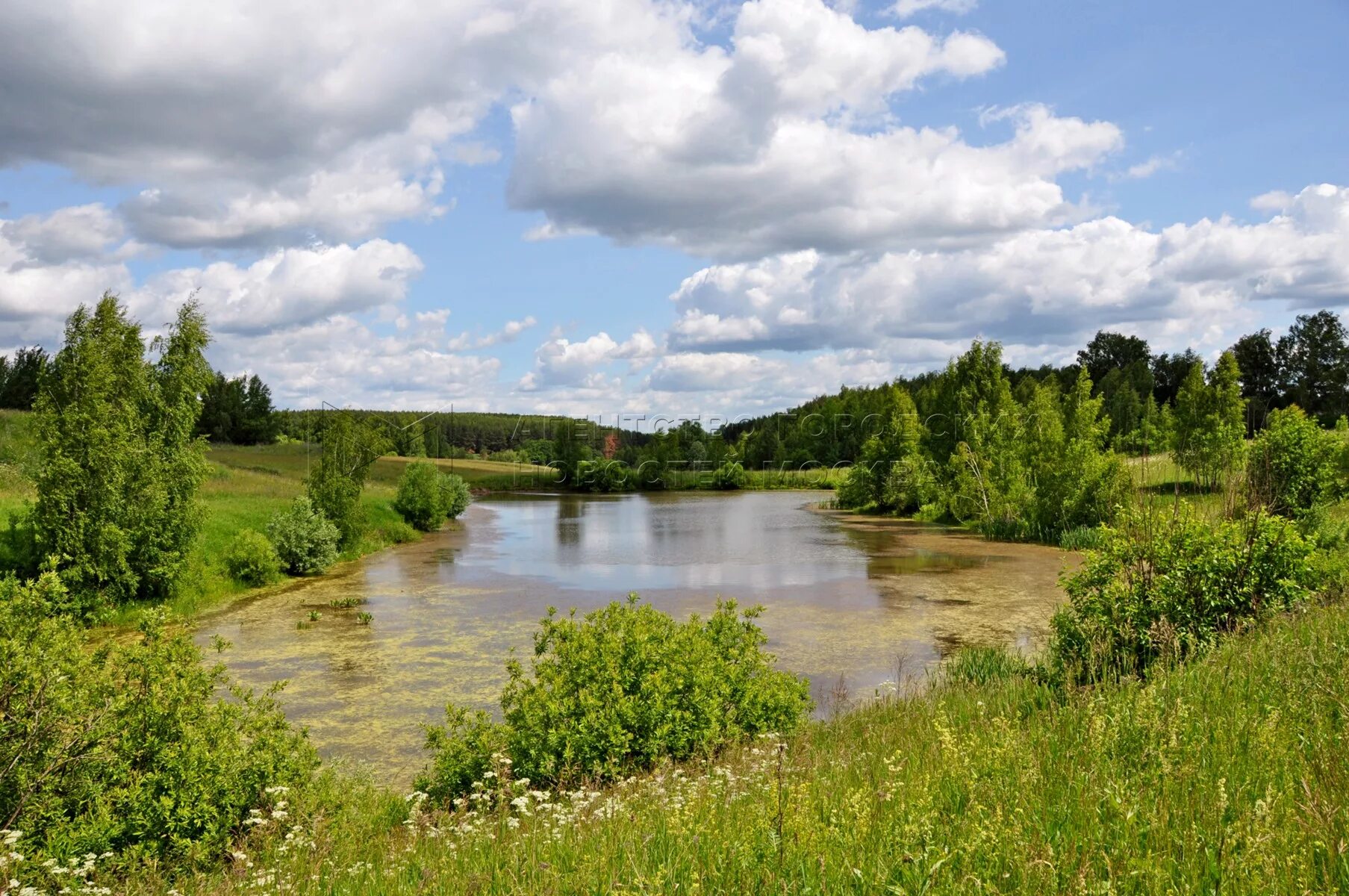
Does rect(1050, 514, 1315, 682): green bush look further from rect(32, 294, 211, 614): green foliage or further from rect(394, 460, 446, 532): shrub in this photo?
rect(394, 460, 446, 532): shrub

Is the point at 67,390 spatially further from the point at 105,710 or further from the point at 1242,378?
the point at 1242,378

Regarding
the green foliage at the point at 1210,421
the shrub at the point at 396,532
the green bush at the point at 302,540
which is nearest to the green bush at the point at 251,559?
the green bush at the point at 302,540

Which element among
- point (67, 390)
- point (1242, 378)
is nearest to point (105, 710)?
point (67, 390)

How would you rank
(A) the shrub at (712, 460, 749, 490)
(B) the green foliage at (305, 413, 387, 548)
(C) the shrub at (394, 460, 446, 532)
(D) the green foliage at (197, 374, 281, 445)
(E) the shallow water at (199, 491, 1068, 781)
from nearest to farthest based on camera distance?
(E) the shallow water at (199, 491, 1068, 781) → (B) the green foliage at (305, 413, 387, 548) → (C) the shrub at (394, 460, 446, 532) → (D) the green foliage at (197, 374, 281, 445) → (A) the shrub at (712, 460, 749, 490)

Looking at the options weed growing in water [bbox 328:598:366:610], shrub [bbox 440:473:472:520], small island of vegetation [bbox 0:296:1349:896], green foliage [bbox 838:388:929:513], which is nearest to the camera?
small island of vegetation [bbox 0:296:1349:896]

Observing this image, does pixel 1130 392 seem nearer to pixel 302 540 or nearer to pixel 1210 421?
pixel 1210 421

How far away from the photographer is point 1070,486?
3100cm

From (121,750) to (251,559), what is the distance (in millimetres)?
18687

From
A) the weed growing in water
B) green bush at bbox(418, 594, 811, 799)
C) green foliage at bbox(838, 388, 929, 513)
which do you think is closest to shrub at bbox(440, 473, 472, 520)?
green foliage at bbox(838, 388, 929, 513)

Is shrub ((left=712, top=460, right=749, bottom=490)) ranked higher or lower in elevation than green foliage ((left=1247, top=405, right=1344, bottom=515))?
lower

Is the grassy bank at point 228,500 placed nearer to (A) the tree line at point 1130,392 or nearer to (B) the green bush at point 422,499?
(B) the green bush at point 422,499

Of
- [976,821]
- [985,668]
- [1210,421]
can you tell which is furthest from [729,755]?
[1210,421]

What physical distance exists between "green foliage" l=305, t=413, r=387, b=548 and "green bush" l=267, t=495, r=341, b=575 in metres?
2.48

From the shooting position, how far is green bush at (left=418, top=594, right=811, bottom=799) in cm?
683
